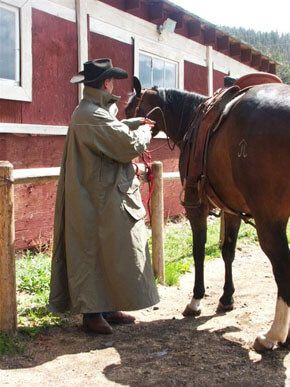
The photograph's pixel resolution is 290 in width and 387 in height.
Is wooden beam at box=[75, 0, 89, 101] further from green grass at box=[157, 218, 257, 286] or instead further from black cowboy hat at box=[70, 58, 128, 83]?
black cowboy hat at box=[70, 58, 128, 83]

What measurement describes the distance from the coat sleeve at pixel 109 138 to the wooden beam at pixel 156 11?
5.05 metres

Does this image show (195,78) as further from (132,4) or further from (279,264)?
(279,264)

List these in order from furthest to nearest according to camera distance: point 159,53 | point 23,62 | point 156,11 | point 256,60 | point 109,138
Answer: point 256,60 → point 159,53 → point 156,11 → point 23,62 → point 109,138

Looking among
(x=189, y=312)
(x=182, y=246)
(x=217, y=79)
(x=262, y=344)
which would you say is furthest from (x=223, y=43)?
(x=262, y=344)

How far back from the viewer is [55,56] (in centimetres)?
601

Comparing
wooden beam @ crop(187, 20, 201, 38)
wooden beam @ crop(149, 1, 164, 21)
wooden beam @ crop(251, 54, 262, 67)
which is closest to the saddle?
wooden beam @ crop(149, 1, 164, 21)

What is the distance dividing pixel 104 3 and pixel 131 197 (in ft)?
14.1

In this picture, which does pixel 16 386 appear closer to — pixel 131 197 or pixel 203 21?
pixel 131 197

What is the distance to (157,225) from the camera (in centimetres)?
470

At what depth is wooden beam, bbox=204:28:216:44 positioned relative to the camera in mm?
9594

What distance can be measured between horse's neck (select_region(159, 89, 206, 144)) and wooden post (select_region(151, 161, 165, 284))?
451 mm

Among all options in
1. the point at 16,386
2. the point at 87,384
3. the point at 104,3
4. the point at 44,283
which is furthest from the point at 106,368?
the point at 104,3

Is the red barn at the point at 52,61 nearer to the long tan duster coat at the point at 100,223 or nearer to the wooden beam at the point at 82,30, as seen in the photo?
the wooden beam at the point at 82,30

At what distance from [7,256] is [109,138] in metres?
1.05
